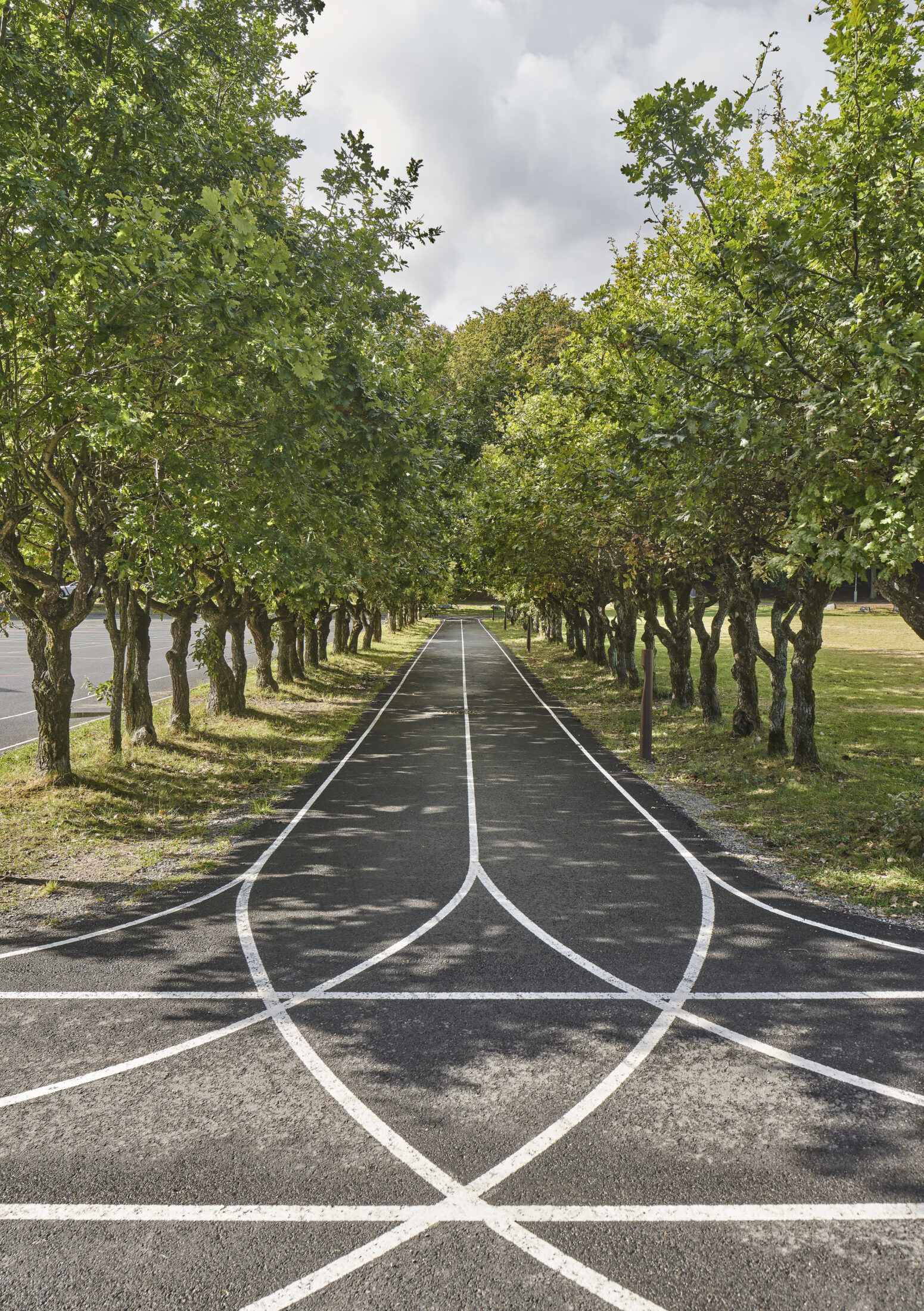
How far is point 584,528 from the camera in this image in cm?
1880

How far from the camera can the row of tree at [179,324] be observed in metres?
7.77

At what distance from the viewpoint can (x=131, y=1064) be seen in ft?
19.6

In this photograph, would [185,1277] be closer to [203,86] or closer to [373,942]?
[373,942]

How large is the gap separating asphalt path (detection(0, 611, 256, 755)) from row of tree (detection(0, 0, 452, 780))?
205 inches

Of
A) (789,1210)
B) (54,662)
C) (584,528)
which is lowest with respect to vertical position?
(789,1210)

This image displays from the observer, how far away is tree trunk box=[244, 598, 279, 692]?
23.4 m

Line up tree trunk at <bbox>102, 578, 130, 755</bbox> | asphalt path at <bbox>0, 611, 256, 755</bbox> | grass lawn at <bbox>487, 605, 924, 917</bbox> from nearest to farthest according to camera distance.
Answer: grass lawn at <bbox>487, 605, 924, 917</bbox>
tree trunk at <bbox>102, 578, 130, 755</bbox>
asphalt path at <bbox>0, 611, 256, 755</bbox>

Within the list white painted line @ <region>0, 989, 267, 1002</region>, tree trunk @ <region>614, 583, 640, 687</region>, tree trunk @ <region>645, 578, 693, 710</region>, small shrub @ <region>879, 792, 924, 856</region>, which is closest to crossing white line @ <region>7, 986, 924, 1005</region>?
white painted line @ <region>0, 989, 267, 1002</region>

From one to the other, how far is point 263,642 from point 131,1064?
67.6 feet

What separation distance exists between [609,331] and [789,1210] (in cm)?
1025

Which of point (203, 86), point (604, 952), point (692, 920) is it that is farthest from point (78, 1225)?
point (203, 86)

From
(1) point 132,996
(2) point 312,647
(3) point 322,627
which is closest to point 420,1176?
(1) point 132,996

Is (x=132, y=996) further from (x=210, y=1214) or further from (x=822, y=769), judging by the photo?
(x=822, y=769)

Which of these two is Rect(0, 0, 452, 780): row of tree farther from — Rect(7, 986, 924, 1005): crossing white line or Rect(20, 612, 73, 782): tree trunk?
Rect(7, 986, 924, 1005): crossing white line
